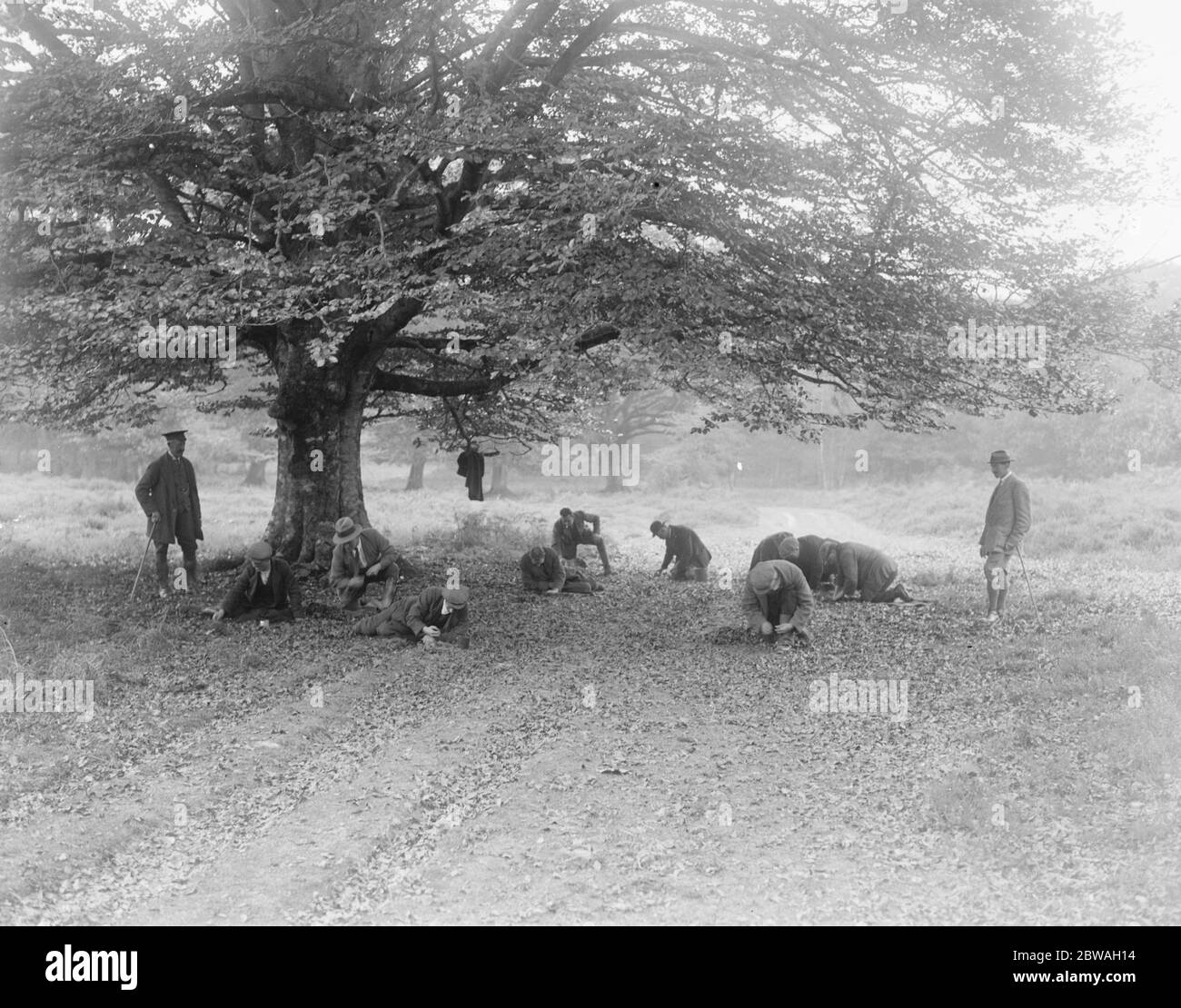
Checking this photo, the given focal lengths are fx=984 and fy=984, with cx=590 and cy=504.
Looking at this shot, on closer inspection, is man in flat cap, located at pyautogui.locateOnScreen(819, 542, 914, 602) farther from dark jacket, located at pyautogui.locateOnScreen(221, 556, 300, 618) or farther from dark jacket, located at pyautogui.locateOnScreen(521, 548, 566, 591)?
dark jacket, located at pyautogui.locateOnScreen(221, 556, 300, 618)

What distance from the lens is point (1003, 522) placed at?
12062mm

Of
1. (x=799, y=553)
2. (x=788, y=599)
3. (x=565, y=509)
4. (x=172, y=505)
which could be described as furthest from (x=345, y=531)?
(x=799, y=553)

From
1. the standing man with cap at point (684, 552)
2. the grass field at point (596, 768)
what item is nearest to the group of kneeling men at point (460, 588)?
the grass field at point (596, 768)

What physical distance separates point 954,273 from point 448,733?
26.2 feet

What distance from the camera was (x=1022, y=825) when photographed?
580cm

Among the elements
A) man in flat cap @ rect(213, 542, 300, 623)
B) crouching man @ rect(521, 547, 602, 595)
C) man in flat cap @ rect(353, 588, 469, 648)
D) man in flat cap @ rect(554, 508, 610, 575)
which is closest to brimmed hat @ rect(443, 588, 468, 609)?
man in flat cap @ rect(353, 588, 469, 648)

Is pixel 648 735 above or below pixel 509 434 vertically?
below

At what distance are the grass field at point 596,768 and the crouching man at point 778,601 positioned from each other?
369 mm

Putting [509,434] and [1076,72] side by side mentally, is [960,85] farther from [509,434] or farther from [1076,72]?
[509,434]

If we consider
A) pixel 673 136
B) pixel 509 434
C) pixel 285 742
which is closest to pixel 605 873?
pixel 285 742

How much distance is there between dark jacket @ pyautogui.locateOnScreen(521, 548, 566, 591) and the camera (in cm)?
1545

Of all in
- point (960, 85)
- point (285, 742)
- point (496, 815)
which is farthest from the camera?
point (960, 85)

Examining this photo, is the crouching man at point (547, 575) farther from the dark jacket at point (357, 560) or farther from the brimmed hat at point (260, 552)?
the brimmed hat at point (260, 552)

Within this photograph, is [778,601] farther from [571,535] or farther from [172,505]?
[172,505]
